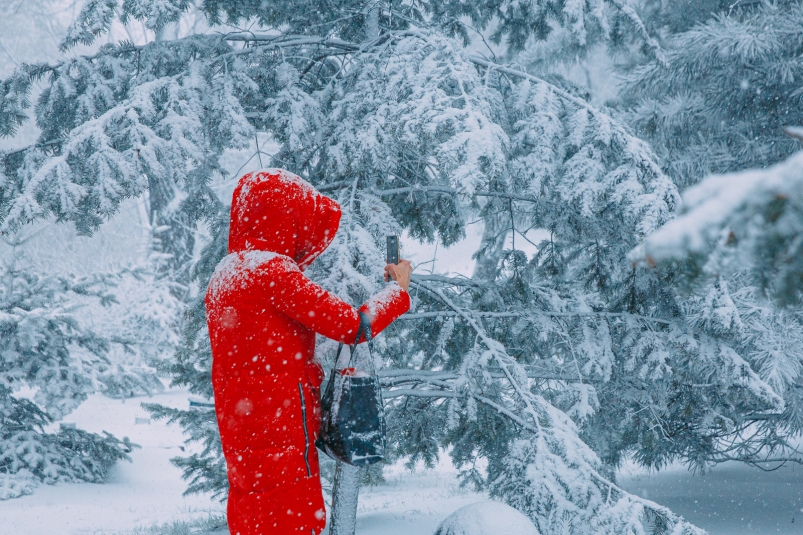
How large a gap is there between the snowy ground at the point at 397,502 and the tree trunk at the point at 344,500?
191cm

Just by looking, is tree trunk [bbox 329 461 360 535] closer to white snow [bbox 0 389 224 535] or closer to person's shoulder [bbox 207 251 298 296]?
person's shoulder [bbox 207 251 298 296]

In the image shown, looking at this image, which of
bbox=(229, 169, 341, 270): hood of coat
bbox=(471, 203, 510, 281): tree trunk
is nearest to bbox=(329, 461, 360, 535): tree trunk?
bbox=(229, 169, 341, 270): hood of coat

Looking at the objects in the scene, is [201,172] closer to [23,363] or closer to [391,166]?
[391,166]

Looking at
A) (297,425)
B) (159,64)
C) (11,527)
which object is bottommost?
(11,527)

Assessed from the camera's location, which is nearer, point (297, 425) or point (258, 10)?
point (297, 425)

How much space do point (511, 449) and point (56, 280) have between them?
21.8 ft

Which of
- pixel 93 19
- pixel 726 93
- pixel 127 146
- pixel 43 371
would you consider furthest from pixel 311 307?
pixel 43 371

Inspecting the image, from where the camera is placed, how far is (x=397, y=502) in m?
8.52

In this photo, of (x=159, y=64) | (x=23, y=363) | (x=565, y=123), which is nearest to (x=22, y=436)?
(x=23, y=363)

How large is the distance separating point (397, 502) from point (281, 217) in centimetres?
701

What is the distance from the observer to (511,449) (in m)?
3.40

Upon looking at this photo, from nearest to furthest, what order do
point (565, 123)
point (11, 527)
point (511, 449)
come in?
point (511, 449), point (565, 123), point (11, 527)

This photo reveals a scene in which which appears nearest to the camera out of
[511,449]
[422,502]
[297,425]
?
[297,425]

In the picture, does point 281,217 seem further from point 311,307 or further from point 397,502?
point 397,502
